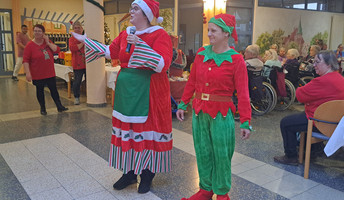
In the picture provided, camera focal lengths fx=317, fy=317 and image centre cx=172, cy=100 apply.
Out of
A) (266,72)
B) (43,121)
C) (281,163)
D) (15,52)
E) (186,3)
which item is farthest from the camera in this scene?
(15,52)

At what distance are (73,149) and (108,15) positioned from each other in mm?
10312

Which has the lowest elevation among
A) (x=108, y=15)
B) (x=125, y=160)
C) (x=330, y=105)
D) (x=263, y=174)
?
(x=263, y=174)

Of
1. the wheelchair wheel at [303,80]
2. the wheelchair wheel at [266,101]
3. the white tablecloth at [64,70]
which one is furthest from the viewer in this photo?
the white tablecloth at [64,70]

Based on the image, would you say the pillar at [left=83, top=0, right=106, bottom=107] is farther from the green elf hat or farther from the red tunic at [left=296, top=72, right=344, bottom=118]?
the green elf hat

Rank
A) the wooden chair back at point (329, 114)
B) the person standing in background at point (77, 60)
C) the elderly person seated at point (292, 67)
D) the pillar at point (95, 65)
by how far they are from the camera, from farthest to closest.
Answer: the elderly person seated at point (292, 67)
the person standing in background at point (77, 60)
the pillar at point (95, 65)
the wooden chair back at point (329, 114)

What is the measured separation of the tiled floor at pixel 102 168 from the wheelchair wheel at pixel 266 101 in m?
0.59

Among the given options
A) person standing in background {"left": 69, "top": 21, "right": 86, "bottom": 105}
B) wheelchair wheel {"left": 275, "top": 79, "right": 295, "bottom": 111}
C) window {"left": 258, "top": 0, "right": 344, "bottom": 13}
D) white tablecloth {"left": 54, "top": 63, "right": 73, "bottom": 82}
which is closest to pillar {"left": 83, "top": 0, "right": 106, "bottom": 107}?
person standing in background {"left": 69, "top": 21, "right": 86, "bottom": 105}

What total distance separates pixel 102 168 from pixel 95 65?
3089 millimetres

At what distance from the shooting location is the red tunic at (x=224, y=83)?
2.00m

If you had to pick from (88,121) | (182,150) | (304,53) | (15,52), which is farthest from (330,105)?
(15,52)

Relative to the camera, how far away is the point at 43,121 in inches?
192

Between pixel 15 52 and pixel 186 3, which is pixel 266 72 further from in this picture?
pixel 15 52

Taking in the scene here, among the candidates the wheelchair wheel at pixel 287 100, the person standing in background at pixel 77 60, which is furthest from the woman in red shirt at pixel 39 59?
the wheelchair wheel at pixel 287 100

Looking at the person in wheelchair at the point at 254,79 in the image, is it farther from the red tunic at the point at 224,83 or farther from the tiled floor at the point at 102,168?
the red tunic at the point at 224,83
